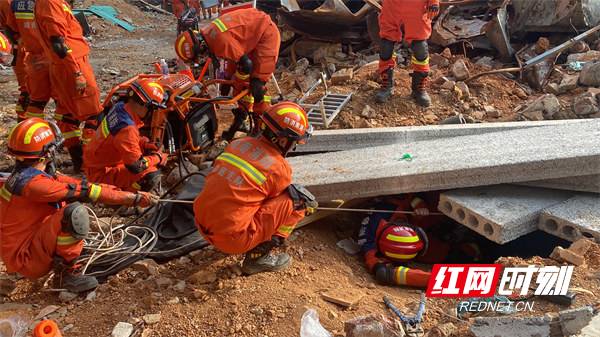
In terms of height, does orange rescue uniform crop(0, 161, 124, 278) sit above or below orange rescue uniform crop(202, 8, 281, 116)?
below

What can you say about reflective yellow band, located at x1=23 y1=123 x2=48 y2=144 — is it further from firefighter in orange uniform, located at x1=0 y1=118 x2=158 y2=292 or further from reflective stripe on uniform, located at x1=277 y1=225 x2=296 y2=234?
reflective stripe on uniform, located at x1=277 y1=225 x2=296 y2=234

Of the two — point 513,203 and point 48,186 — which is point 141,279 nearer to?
point 48,186

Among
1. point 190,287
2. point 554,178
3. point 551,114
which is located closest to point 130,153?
point 190,287

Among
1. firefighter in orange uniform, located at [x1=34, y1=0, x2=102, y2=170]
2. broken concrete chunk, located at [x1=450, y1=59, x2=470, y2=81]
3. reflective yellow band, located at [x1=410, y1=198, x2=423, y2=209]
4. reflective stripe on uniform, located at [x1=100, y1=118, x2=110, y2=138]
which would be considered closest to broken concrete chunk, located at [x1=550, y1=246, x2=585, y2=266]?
reflective yellow band, located at [x1=410, y1=198, x2=423, y2=209]

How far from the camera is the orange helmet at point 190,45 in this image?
518 cm

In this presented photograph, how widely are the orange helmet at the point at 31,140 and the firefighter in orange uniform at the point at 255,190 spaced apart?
1208mm

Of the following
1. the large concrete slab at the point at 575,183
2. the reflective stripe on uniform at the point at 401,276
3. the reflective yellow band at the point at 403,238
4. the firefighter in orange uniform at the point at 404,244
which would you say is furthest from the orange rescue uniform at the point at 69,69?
the large concrete slab at the point at 575,183

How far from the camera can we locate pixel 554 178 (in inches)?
155

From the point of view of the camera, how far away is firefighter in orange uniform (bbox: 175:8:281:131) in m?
5.21

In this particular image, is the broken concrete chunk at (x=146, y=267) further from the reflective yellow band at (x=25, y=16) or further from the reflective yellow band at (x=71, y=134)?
the reflective yellow band at (x=25, y=16)

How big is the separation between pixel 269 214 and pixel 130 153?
1.77 meters

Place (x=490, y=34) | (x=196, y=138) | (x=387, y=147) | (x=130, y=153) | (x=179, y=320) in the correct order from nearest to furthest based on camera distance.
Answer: (x=179, y=320), (x=130, y=153), (x=387, y=147), (x=196, y=138), (x=490, y=34)

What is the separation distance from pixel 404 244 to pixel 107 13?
15608 millimetres

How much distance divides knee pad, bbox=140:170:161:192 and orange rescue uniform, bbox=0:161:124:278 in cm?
98
